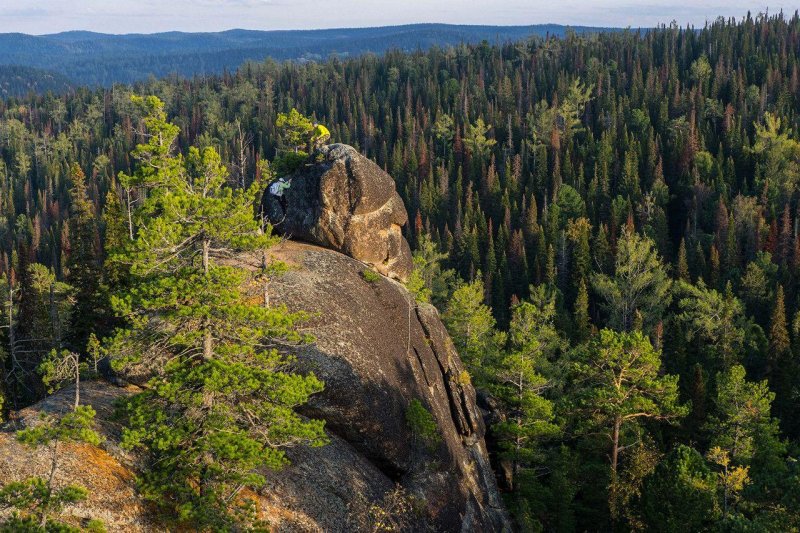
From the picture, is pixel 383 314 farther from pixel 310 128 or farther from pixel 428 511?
pixel 310 128

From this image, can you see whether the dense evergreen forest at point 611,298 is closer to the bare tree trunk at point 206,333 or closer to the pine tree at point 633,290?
the pine tree at point 633,290

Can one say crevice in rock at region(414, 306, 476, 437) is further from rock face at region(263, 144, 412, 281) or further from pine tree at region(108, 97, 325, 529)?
pine tree at region(108, 97, 325, 529)

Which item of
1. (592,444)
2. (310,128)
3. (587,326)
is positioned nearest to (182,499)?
(310,128)

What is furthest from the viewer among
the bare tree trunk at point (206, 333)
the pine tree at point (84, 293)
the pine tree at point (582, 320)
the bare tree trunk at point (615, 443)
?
the pine tree at point (582, 320)

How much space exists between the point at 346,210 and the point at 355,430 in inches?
543

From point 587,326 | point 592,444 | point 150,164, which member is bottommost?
point 587,326

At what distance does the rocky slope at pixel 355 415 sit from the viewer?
22.8 metres

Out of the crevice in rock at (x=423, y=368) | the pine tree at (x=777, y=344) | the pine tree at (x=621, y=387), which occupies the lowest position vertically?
the pine tree at (x=777, y=344)

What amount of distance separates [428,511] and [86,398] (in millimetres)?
13024

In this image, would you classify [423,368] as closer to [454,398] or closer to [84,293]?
[454,398]

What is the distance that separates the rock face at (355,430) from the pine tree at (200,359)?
1758 mm

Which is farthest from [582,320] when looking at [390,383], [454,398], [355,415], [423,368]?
[355,415]

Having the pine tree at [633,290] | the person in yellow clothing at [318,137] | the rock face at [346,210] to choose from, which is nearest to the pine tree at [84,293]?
the rock face at [346,210]

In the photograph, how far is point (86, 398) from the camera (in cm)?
2677
